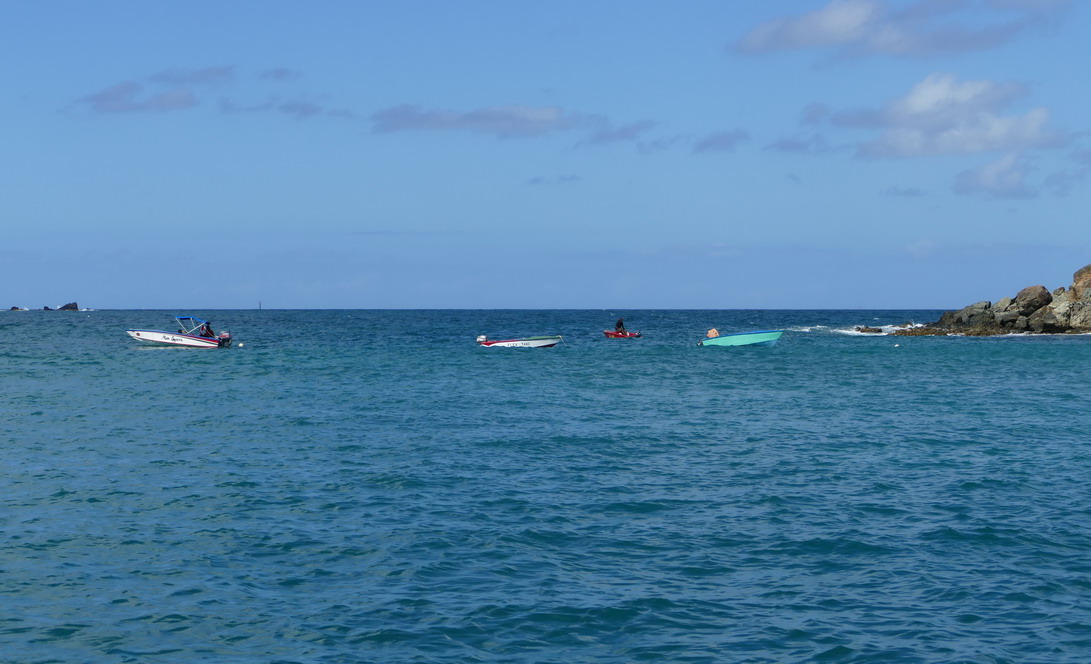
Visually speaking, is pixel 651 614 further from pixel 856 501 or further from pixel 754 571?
pixel 856 501

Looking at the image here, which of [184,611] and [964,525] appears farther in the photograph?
[964,525]

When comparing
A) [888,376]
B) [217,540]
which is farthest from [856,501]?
[888,376]

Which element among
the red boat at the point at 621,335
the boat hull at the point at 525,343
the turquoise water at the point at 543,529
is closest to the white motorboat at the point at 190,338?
the boat hull at the point at 525,343

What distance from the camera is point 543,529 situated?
71.2ft

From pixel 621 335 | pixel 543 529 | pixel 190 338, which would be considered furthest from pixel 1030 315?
pixel 543 529

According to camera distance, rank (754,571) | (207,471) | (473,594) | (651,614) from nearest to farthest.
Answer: (651,614) → (473,594) → (754,571) → (207,471)

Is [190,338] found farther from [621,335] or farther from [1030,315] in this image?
[1030,315]

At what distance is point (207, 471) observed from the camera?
2847 cm

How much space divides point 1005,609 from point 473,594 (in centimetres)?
922

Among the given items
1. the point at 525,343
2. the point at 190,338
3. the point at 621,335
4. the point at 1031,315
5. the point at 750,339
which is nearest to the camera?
the point at 190,338

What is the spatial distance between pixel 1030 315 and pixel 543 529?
99941mm

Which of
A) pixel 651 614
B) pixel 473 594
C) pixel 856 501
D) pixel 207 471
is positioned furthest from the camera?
pixel 207 471

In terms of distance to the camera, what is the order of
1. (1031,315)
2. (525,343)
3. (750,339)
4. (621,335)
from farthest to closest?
(621,335) < (1031,315) < (750,339) < (525,343)

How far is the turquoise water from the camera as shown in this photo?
601 inches
